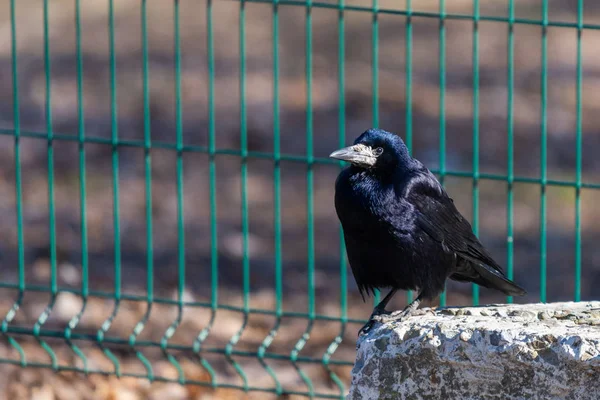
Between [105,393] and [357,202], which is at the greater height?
[357,202]

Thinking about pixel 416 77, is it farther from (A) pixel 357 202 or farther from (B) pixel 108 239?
(A) pixel 357 202

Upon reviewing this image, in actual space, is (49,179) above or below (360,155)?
below

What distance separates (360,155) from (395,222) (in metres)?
0.29

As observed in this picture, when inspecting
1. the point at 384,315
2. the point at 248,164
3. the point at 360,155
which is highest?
the point at 360,155

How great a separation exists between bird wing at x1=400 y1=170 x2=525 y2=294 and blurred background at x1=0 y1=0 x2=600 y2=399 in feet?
4.31

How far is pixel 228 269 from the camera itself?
7141 mm

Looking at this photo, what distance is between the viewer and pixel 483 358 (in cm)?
303

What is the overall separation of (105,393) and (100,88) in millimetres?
4991

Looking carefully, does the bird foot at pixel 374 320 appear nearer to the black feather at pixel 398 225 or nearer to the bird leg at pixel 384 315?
the bird leg at pixel 384 315

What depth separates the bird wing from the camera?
14.1ft

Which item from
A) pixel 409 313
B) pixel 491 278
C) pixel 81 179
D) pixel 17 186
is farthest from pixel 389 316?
pixel 17 186

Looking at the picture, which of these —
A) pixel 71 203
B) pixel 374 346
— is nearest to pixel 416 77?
pixel 71 203

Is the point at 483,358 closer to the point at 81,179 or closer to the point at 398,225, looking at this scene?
the point at 398,225

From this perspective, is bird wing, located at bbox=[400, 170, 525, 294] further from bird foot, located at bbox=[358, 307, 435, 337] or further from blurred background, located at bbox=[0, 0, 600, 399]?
blurred background, located at bbox=[0, 0, 600, 399]
